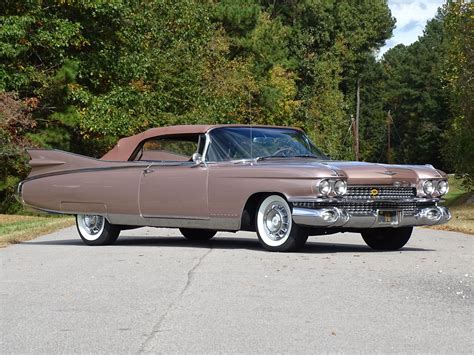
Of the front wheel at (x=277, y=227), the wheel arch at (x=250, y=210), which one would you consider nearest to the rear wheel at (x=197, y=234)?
the wheel arch at (x=250, y=210)

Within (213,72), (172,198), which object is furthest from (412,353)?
(213,72)

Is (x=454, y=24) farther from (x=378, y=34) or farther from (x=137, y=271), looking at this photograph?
(x=378, y=34)

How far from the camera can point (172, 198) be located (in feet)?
45.7

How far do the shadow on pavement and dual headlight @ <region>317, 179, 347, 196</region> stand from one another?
100 cm

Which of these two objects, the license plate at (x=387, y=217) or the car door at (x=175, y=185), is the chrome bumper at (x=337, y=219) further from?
the car door at (x=175, y=185)

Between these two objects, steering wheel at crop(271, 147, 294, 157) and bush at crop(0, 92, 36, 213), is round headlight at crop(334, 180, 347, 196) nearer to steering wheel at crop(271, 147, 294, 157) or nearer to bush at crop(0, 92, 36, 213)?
steering wheel at crop(271, 147, 294, 157)

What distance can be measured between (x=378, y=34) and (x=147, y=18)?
48.9m

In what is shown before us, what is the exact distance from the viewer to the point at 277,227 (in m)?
13.1

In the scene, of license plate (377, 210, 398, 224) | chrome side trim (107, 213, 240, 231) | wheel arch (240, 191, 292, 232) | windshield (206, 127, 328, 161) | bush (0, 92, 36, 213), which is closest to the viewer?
license plate (377, 210, 398, 224)

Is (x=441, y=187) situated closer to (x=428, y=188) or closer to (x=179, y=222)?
(x=428, y=188)

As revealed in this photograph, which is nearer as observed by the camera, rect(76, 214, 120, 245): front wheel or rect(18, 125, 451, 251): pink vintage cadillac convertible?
rect(18, 125, 451, 251): pink vintage cadillac convertible

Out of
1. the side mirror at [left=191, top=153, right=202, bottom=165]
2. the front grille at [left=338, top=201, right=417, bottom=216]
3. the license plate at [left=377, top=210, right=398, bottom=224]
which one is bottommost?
the license plate at [left=377, top=210, right=398, bottom=224]

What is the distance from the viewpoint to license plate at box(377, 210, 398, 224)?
1295 cm

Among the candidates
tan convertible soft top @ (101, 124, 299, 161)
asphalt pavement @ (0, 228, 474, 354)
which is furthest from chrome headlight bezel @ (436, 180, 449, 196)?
tan convertible soft top @ (101, 124, 299, 161)
